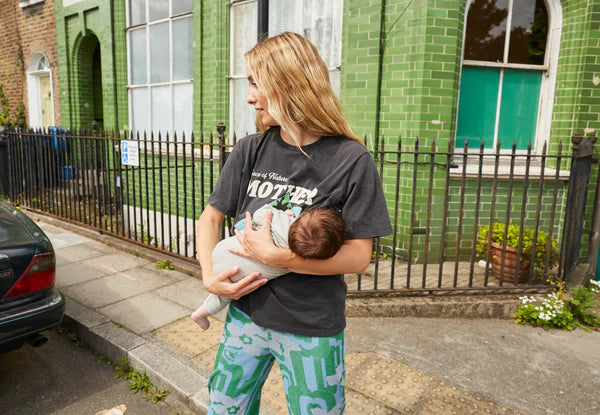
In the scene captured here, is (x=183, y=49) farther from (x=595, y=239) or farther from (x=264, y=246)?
(x=264, y=246)

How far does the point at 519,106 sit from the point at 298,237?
554cm

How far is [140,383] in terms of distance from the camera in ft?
10.7

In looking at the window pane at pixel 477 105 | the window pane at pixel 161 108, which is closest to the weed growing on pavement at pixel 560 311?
the window pane at pixel 477 105

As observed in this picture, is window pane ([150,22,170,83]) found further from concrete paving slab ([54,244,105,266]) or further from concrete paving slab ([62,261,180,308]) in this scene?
concrete paving slab ([62,261,180,308])

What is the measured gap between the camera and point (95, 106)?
449 inches

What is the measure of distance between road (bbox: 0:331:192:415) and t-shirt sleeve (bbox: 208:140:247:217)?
1.85 meters

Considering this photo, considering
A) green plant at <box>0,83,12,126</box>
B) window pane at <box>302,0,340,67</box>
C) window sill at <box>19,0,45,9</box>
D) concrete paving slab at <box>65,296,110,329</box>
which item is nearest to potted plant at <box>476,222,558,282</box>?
window pane at <box>302,0,340,67</box>

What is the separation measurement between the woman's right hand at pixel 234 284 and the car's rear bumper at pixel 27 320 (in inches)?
79.9

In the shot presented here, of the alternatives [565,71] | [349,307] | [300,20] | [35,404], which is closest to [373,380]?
[349,307]

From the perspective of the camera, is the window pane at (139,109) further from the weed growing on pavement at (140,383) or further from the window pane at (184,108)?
the weed growing on pavement at (140,383)

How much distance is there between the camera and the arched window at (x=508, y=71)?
5.68 meters

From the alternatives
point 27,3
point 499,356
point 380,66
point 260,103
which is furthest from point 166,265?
point 27,3

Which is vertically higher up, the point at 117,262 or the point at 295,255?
the point at 295,255

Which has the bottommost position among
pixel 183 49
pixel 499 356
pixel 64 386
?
pixel 64 386
